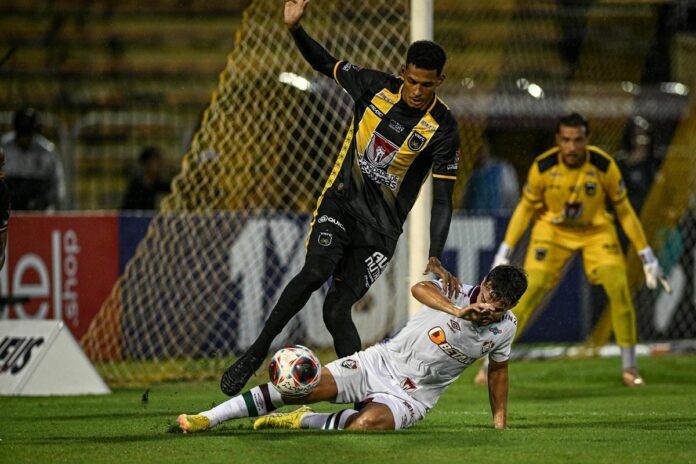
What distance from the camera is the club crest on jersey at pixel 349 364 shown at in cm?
744

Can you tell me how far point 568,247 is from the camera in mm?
11422

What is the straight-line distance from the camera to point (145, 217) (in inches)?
510

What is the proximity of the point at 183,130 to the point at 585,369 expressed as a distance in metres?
6.81

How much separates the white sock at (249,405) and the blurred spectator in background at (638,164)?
28.0 ft

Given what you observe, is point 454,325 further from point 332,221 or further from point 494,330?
point 332,221

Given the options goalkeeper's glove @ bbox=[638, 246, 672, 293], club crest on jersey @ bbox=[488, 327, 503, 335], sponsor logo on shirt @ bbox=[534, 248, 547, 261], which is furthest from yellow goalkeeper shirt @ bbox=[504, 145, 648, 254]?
club crest on jersey @ bbox=[488, 327, 503, 335]

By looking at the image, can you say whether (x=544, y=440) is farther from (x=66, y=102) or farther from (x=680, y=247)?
(x=66, y=102)

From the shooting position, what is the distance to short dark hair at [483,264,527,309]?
7.03 metres

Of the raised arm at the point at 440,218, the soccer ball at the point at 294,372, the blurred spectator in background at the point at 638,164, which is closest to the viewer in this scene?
the soccer ball at the point at 294,372

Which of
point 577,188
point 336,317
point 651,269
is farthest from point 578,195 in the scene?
point 336,317

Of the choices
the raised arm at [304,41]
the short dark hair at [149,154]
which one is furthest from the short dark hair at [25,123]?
the raised arm at [304,41]

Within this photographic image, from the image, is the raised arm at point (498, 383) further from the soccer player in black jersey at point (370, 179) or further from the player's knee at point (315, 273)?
the player's knee at point (315, 273)

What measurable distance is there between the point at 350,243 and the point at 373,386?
937 millimetres

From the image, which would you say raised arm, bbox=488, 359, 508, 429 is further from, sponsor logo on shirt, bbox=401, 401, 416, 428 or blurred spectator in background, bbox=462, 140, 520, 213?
blurred spectator in background, bbox=462, 140, 520, 213
